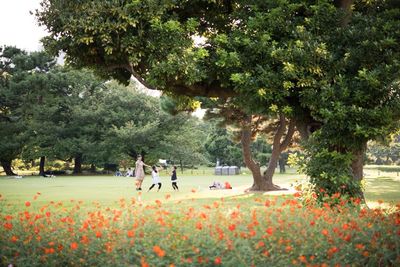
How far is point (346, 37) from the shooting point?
481 inches

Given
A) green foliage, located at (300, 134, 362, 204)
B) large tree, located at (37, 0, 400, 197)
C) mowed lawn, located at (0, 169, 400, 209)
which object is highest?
large tree, located at (37, 0, 400, 197)

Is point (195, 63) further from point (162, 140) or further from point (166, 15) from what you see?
point (162, 140)

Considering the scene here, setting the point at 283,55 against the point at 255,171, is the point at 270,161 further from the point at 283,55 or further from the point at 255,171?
the point at 283,55

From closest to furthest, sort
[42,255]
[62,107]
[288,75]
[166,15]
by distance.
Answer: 1. [42,255]
2. [288,75]
3. [166,15]
4. [62,107]

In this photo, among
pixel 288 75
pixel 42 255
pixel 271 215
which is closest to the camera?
pixel 42 255

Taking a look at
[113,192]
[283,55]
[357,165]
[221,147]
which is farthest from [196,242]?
[221,147]

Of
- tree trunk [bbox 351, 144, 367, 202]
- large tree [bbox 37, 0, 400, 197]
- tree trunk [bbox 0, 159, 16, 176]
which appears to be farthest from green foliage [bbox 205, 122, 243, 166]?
large tree [bbox 37, 0, 400, 197]

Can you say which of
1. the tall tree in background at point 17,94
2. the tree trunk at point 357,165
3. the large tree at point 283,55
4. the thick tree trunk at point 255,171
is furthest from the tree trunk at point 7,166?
the tree trunk at point 357,165

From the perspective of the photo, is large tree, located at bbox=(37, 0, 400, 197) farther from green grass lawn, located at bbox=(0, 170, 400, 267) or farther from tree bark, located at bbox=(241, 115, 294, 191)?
tree bark, located at bbox=(241, 115, 294, 191)

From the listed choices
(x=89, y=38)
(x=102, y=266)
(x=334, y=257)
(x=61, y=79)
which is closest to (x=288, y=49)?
(x=89, y=38)

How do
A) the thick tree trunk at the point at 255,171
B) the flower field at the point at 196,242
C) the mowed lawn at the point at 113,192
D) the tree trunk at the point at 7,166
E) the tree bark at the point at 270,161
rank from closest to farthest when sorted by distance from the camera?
the flower field at the point at 196,242, the mowed lawn at the point at 113,192, the tree bark at the point at 270,161, the thick tree trunk at the point at 255,171, the tree trunk at the point at 7,166

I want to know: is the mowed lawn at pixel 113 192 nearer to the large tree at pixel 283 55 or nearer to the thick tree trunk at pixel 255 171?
the thick tree trunk at pixel 255 171

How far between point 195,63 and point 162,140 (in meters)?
41.6

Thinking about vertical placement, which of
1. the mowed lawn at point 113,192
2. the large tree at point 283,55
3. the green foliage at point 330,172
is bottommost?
the mowed lawn at point 113,192
